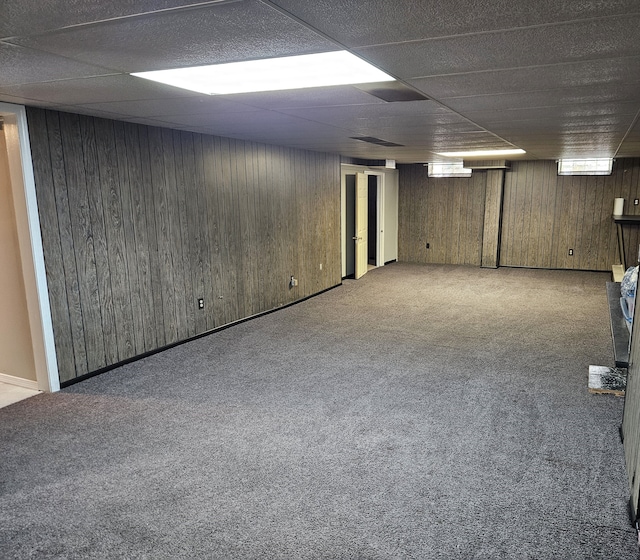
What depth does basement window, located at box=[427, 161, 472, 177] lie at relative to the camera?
974 cm

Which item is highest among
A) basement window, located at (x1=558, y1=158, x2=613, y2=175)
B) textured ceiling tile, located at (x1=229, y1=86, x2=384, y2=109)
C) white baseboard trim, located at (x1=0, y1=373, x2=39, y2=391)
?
textured ceiling tile, located at (x1=229, y1=86, x2=384, y2=109)

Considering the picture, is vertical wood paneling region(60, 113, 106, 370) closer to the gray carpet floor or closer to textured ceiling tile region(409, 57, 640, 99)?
the gray carpet floor

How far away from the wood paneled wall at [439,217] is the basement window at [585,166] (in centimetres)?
148

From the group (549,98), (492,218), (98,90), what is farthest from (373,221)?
(98,90)

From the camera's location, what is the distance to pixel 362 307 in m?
6.74

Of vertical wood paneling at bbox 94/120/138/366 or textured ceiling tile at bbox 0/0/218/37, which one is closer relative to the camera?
textured ceiling tile at bbox 0/0/218/37

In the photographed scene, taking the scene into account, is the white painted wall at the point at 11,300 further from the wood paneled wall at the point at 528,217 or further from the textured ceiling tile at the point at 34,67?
the wood paneled wall at the point at 528,217

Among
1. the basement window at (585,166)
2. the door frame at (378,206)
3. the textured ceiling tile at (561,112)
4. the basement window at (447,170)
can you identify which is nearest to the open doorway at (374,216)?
the door frame at (378,206)

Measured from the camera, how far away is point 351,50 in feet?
6.21

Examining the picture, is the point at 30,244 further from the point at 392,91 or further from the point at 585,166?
the point at 585,166

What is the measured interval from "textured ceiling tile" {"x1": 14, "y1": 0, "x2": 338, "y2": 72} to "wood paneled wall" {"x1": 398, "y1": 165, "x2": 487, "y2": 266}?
29.1 ft

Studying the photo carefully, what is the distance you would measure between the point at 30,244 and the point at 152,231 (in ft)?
3.79

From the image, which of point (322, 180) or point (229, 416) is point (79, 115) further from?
point (322, 180)

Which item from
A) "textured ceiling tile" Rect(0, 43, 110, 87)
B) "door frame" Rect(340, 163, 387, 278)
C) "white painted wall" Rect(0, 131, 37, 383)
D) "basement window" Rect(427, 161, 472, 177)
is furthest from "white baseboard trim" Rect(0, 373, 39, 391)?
"basement window" Rect(427, 161, 472, 177)
